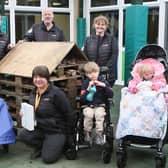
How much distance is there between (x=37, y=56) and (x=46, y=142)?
122 cm

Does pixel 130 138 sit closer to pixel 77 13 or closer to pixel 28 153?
pixel 28 153

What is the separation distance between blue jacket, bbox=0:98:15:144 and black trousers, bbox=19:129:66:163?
0.12 metres

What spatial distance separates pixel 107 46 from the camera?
4594 mm

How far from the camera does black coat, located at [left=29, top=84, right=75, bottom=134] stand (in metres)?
3.96

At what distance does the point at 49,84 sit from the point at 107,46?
1.00 m

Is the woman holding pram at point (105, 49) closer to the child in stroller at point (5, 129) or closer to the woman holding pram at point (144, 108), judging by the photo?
the woman holding pram at point (144, 108)

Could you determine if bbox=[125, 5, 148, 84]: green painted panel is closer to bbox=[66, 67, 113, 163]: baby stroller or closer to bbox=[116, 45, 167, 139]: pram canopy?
bbox=[66, 67, 113, 163]: baby stroller

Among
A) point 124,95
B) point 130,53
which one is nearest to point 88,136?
point 124,95

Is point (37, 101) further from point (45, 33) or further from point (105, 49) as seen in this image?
point (45, 33)

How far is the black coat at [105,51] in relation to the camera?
4590 millimetres

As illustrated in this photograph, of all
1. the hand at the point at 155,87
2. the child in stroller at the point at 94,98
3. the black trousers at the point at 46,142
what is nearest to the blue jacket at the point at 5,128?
the black trousers at the point at 46,142

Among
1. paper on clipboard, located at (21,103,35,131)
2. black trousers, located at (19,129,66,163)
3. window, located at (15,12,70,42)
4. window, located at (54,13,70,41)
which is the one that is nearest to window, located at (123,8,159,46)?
window, located at (54,13,70,41)

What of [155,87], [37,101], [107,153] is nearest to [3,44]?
[37,101]

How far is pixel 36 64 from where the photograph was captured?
455 cm
